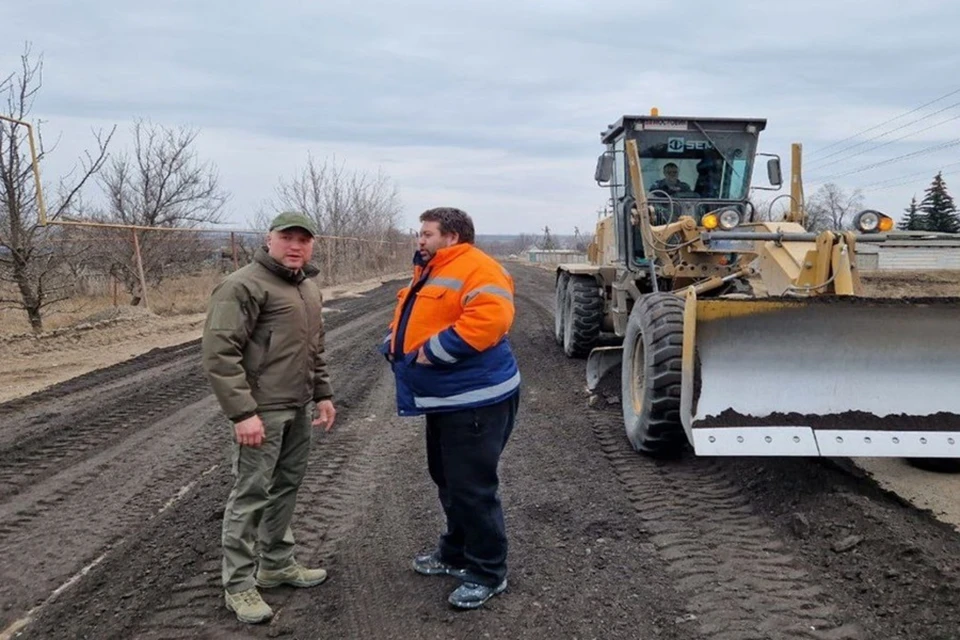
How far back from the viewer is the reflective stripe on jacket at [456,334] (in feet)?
9.72

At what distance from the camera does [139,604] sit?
3.18 metres

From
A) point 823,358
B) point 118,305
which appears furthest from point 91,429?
point 118,305

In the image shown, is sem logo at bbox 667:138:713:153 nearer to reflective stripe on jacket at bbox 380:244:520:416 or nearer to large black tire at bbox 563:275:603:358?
large black tire at bbox 563:275:603:358

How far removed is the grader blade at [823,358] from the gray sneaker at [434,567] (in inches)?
67.4

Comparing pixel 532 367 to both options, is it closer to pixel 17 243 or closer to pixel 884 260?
pixel 17 243

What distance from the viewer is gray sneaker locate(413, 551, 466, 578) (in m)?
3.47

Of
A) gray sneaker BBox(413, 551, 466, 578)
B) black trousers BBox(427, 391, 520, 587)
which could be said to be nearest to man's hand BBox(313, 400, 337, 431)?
black trousers BBox(427, 391, 520, 587)

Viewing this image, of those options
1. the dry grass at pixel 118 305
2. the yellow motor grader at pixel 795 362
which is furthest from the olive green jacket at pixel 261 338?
the dry grass at pixel 118 305

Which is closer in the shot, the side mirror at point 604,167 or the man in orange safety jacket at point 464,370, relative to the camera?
the man in orange safety jacket at point 464,370

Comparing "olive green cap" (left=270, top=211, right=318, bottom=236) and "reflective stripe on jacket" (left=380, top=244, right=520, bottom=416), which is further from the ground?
"olive green cap" (left=270, top=211, right=318, bottom=236)

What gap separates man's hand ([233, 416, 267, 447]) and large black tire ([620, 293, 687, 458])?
8.91ft

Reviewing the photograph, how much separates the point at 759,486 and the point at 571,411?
2411 mm

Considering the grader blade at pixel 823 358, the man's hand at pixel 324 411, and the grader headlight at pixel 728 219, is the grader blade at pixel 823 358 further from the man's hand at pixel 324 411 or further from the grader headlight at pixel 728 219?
the man's hand at pixel 324 411

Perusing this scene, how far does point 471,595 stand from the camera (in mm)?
3152
